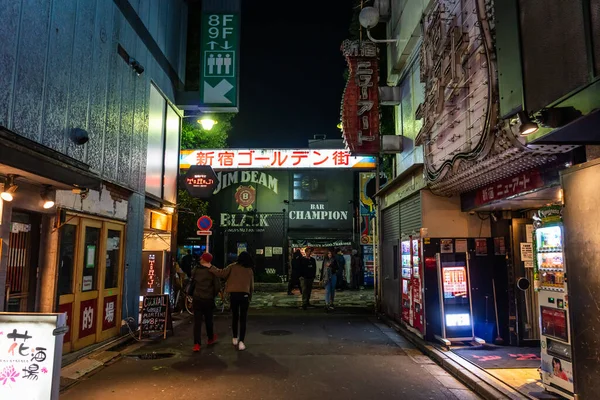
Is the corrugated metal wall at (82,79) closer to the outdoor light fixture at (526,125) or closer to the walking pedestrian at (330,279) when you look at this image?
the outdoor light fixture at (526,125)

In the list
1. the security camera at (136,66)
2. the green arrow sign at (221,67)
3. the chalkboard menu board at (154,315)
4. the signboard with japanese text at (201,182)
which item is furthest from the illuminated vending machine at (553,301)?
the signboard with japanese text at (201,182)

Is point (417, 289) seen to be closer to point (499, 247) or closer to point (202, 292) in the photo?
point (499, 247)

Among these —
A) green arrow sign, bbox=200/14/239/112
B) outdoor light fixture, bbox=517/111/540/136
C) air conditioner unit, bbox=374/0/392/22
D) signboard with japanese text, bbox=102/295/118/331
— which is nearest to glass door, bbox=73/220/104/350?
signboard with japanese text, bbox=102/295/118/331

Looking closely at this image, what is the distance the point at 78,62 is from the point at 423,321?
310 inches

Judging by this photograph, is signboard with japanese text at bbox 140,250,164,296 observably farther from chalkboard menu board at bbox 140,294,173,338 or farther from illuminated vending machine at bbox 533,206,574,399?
illuminated vending machine at bbox 533,206,574,399

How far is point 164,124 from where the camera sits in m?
11.9

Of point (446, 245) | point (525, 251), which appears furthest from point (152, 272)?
point (525, 251)

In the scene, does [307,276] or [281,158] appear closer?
[307,276]

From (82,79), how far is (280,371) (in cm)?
582

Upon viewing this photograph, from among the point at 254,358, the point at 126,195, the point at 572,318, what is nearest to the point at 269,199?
the point at 126,195

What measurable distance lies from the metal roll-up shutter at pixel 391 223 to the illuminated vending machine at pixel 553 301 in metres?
5.61

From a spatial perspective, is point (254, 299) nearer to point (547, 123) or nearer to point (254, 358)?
point (254, 358)

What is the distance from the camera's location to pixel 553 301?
18.0ft

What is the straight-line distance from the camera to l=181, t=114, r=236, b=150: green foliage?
15.7 meters
